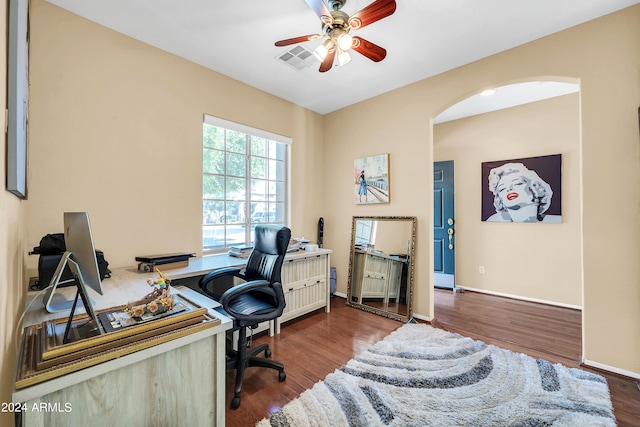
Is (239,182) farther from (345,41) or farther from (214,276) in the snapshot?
(345,41)

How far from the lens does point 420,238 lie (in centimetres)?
296

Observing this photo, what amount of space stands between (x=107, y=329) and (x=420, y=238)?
2.80 metres

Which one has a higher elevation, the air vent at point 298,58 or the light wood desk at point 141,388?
the air vent at point 298,58

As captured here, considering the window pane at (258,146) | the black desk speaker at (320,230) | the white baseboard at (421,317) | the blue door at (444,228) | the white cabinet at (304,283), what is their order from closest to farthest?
1. the white cabinet at (304,283)
2. the white baseboard at (421,317)
3. the window pane at (258,146)
4. the black desk speaker at (320,230)
5. the blue door at (444,228)

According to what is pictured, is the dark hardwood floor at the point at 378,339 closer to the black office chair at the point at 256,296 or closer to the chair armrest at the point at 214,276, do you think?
the black office chair at the point at 256,296

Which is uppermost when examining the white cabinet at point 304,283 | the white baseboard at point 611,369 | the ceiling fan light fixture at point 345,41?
the ceiling fan light fixture at point 345,41

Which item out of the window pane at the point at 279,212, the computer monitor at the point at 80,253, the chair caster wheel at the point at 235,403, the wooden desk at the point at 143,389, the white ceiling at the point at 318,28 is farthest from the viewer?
the window pane at the point at 279,212

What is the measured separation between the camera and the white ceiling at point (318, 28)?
6.09ft

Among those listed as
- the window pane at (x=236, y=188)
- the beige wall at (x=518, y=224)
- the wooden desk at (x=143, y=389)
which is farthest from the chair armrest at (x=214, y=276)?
the beige wall at (x=518, y=224)

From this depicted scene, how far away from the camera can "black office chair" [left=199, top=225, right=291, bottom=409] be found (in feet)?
5.70

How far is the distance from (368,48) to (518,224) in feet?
10.8

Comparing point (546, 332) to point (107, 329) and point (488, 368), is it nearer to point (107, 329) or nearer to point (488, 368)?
point (488, 368)

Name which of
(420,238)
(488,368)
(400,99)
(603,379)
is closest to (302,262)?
(420,238)

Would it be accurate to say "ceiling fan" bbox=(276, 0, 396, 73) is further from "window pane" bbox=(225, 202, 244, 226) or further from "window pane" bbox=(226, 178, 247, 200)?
"window pane" bbox=(225, 202, 244, 226)
